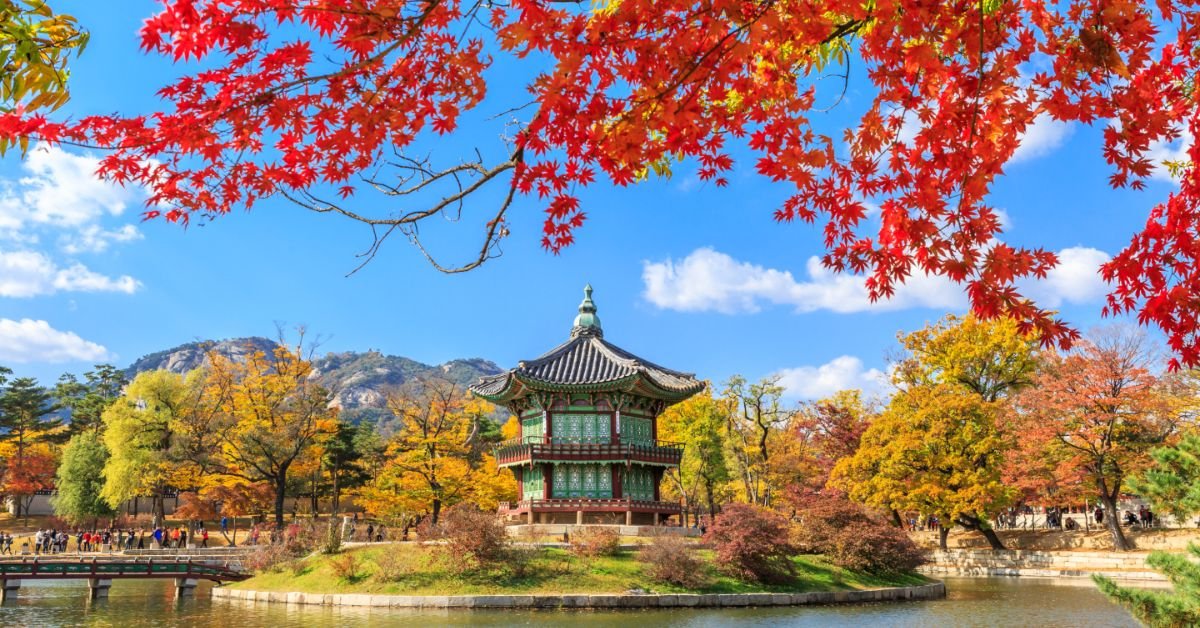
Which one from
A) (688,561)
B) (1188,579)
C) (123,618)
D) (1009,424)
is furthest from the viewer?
(1009,424)

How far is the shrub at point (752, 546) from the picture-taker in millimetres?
24219

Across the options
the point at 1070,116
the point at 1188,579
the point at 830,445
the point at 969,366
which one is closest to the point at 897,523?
the point at 830,445

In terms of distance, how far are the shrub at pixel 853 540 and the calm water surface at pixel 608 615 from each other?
186cm

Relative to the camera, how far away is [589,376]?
33.0 m

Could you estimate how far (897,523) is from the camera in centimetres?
3828

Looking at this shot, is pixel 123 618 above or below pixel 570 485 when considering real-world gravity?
below

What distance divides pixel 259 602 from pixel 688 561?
12.1 metres

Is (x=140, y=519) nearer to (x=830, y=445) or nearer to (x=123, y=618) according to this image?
(x=123, y=618)

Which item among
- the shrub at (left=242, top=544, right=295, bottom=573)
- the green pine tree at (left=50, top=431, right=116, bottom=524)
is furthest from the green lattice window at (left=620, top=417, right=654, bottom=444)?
the green pine tree at (left=50, top=431, right=116, bottom=524)

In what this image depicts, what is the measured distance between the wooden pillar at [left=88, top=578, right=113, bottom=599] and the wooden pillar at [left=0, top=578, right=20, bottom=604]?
2.16 metres

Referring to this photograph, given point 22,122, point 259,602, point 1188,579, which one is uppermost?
point 22,122

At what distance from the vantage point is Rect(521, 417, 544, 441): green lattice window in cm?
3328

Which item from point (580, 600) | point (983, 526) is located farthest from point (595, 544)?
point (983, 526)

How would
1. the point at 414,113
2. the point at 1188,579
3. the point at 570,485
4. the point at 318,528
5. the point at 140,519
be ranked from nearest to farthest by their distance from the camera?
the point at 414,113, the point at 1188,579, the point at 318,528, the point at 570,485, the point at 140,519
